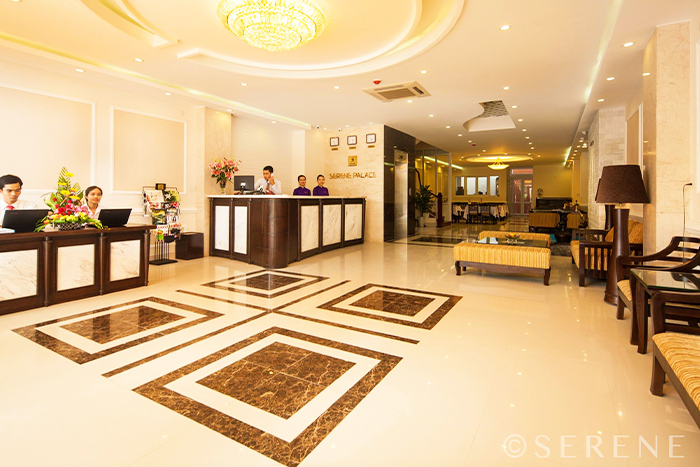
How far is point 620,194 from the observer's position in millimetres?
4270

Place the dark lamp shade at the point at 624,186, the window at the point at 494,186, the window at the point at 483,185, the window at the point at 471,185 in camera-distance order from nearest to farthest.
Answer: the dark lamp shade at the point at 624,186
the window at the point at 494,186
the window at the point at 483,185
the window at the point at 471,185

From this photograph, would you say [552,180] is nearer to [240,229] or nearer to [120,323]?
[240,229]

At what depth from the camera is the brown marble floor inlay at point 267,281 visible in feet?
17.5

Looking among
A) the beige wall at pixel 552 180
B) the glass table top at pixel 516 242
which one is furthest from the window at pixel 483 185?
the glass table top at pixel 516 242

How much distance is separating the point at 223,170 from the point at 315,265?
3.29 m

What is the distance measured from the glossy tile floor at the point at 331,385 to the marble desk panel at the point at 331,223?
3767 mm

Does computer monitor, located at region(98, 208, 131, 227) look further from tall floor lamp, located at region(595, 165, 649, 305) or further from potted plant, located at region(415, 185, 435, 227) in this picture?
potted plant, located at region(415, 185, 435, 227)

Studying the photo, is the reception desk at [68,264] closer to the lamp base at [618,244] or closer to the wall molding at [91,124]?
the wall molding at [91,124]

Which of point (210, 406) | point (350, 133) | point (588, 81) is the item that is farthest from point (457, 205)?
point (210, 406)

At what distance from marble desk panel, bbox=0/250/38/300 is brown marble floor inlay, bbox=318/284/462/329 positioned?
10.5ft

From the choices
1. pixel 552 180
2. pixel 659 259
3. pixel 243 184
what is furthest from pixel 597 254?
pixel 552 180

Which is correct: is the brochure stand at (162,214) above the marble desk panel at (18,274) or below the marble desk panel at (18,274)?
above

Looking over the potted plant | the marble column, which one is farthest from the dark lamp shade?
the potted plant

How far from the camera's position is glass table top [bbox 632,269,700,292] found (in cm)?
253
